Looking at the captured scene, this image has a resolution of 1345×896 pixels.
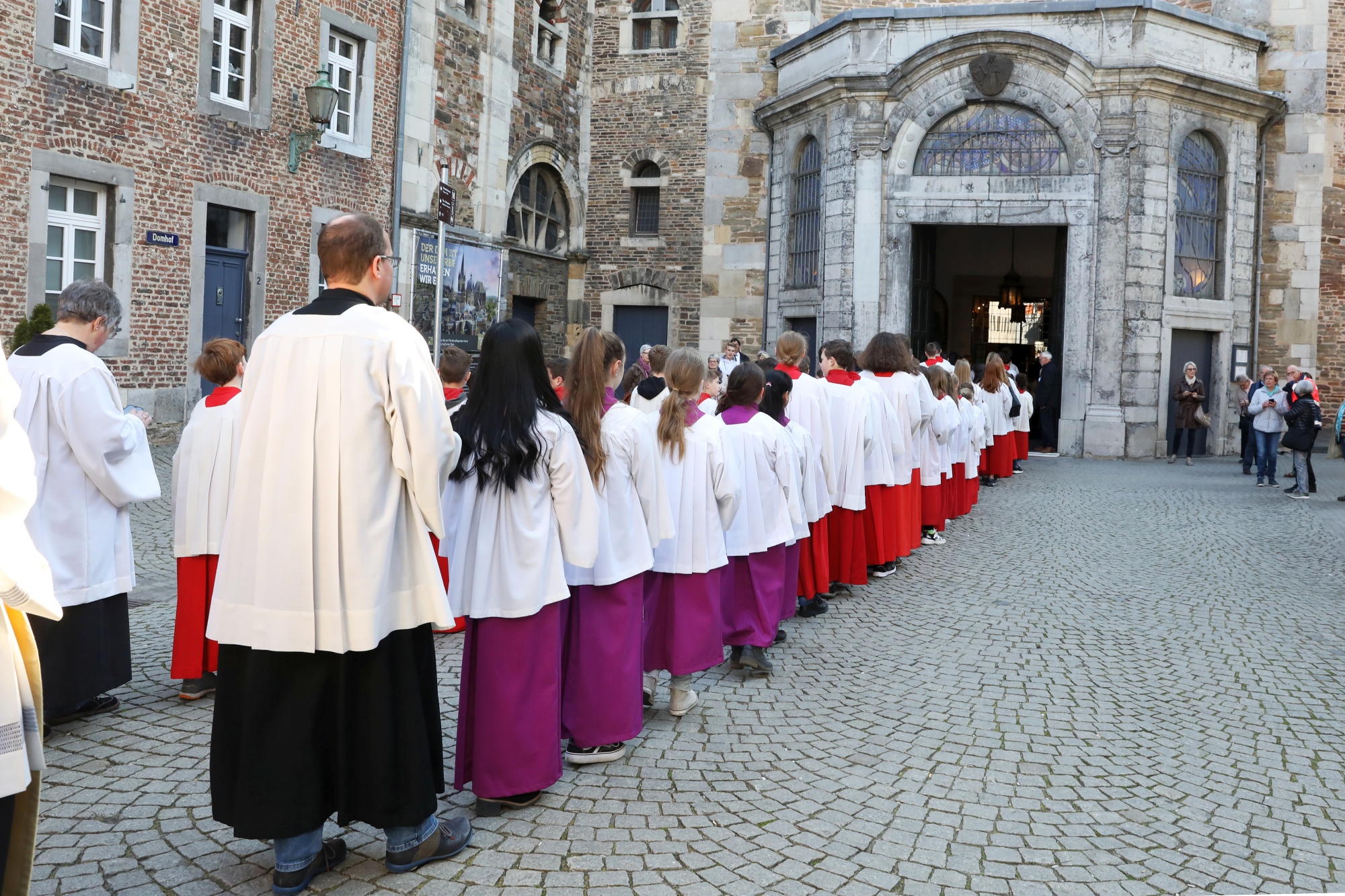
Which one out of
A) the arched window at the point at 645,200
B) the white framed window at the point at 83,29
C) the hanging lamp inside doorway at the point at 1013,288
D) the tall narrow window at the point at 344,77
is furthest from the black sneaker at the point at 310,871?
the hanging lamp inside doorway at the point at 1013,288

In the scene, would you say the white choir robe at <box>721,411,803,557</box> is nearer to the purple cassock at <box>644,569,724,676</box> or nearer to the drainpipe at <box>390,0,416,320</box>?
the purple cassock at <box>644,569,724,676</box>

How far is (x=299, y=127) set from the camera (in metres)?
16.5

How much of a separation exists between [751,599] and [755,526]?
42cm

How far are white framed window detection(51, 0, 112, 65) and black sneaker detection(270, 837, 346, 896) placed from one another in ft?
41.0

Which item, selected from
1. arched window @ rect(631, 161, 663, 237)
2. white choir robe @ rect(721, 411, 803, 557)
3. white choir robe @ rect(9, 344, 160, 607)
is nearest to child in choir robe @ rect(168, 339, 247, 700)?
white choir robe @ rect(9, 344, 160, 607)

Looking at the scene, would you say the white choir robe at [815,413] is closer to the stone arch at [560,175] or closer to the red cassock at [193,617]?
the red cassock at [193,617]

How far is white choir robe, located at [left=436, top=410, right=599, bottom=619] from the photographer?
4.12 metres

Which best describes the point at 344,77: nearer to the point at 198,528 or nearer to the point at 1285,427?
the point at 198,528

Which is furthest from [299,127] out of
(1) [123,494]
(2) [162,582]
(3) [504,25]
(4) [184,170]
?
(1) [123,494]

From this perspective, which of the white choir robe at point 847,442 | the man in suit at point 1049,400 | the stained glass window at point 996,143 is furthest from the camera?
the man in suit at point 1049,400

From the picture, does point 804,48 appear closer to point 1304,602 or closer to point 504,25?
point 504,25

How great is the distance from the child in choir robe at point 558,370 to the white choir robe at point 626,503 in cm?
25

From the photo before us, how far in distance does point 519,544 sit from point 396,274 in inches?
606

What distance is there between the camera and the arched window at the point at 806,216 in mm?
22078
